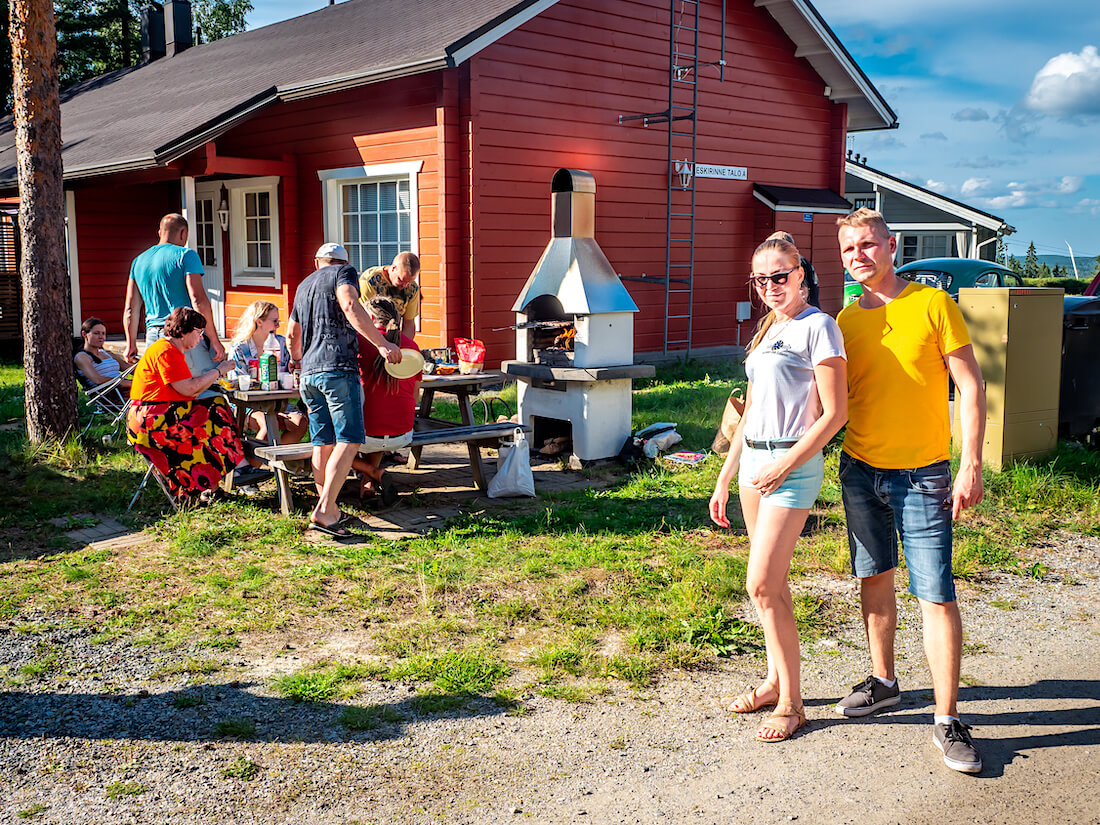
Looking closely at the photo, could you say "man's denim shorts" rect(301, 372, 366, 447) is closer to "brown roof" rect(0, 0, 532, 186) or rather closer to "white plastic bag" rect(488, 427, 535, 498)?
"white plastic bag" rect(488, 427, 535, 498)

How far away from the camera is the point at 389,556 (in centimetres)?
589

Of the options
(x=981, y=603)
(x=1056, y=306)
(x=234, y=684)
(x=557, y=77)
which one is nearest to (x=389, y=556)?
(x=234, y=684)

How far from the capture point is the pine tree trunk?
8461 mm

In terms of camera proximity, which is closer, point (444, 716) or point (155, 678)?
point (444, 716)

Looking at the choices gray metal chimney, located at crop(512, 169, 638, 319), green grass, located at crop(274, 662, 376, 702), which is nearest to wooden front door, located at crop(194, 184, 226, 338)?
gray metal chimney, located at crop(512, 169, 638, 319)

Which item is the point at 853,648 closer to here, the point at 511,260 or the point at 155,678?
the point at 155,678

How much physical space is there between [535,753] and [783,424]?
151 centimetres

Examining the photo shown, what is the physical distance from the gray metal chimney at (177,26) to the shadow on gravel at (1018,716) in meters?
24.3

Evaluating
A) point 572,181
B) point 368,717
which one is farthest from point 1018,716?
point 572,181

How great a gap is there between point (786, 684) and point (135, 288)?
6.95 meters

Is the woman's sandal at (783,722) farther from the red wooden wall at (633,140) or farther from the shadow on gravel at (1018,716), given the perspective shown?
the red wooden wall at (633,140)

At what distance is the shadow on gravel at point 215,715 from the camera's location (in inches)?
148

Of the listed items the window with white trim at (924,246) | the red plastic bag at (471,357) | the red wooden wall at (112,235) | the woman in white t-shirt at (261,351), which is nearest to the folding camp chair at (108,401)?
the woman in white t-shirt at (261,351)

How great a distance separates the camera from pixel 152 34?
25.0 metres
